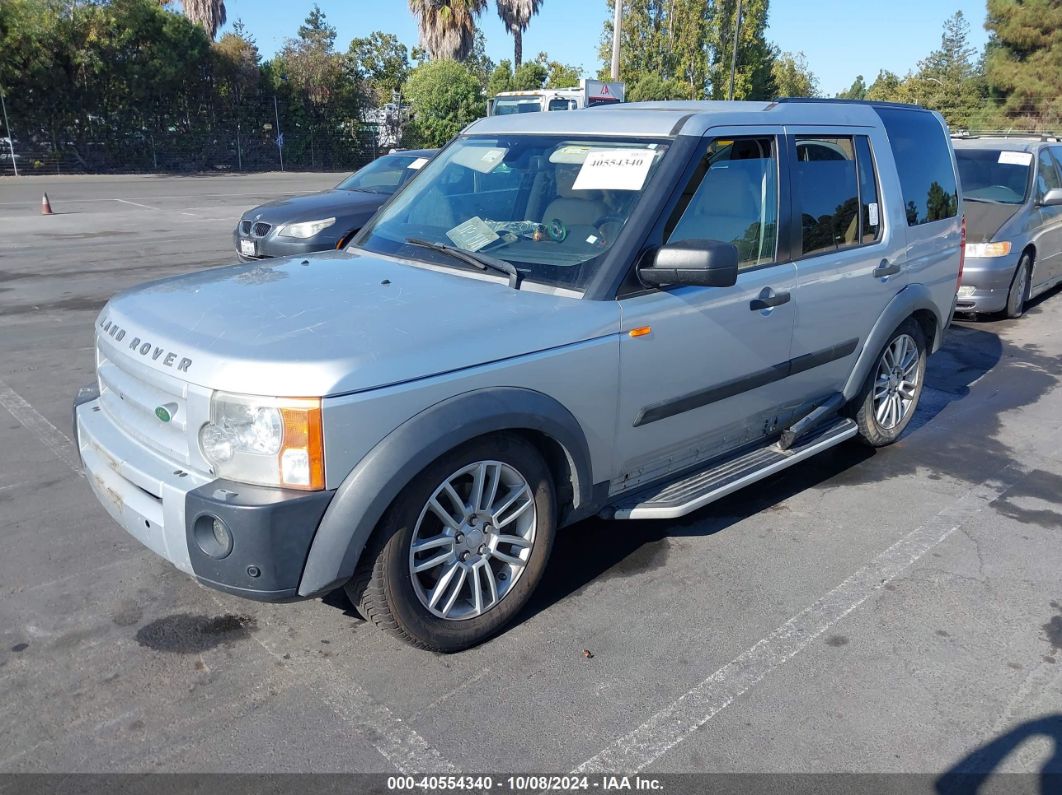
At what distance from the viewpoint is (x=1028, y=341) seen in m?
8.45

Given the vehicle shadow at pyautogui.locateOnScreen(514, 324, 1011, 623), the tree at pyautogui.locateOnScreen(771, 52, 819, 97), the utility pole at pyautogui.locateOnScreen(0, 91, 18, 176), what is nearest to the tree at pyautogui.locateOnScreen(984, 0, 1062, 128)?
the tree at pyautogui.locateOnScreen(771, 52, 819, 97)

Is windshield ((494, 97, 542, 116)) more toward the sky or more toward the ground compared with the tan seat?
more toward the sky

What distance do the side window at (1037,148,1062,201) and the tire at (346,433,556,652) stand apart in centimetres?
853

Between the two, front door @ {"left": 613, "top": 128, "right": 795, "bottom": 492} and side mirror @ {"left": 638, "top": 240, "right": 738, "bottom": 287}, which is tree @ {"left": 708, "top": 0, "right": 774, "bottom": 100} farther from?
side mirror @ {"left": 638, "top": 240, "right": 738, "bottom": 287}

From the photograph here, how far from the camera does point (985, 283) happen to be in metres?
8.80

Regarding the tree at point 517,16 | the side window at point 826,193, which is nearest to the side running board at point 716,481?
the side window at point 826,193

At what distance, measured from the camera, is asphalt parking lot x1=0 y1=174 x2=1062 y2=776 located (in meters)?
2.81

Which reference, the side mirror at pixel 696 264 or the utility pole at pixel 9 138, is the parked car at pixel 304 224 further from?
the utility pole at pixel 9 138

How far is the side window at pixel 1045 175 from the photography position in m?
9.48

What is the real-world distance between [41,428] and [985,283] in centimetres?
859

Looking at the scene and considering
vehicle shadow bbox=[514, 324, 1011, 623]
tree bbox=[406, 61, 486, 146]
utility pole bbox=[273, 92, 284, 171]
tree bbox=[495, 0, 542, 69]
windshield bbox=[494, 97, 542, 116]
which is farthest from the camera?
tree bbox=[495, 0, 542, 69]

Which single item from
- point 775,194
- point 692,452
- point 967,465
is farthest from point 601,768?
point 967,465

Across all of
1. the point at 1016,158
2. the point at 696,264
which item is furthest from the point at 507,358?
the point at 1016,158

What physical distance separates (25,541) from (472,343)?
2.57 meters
